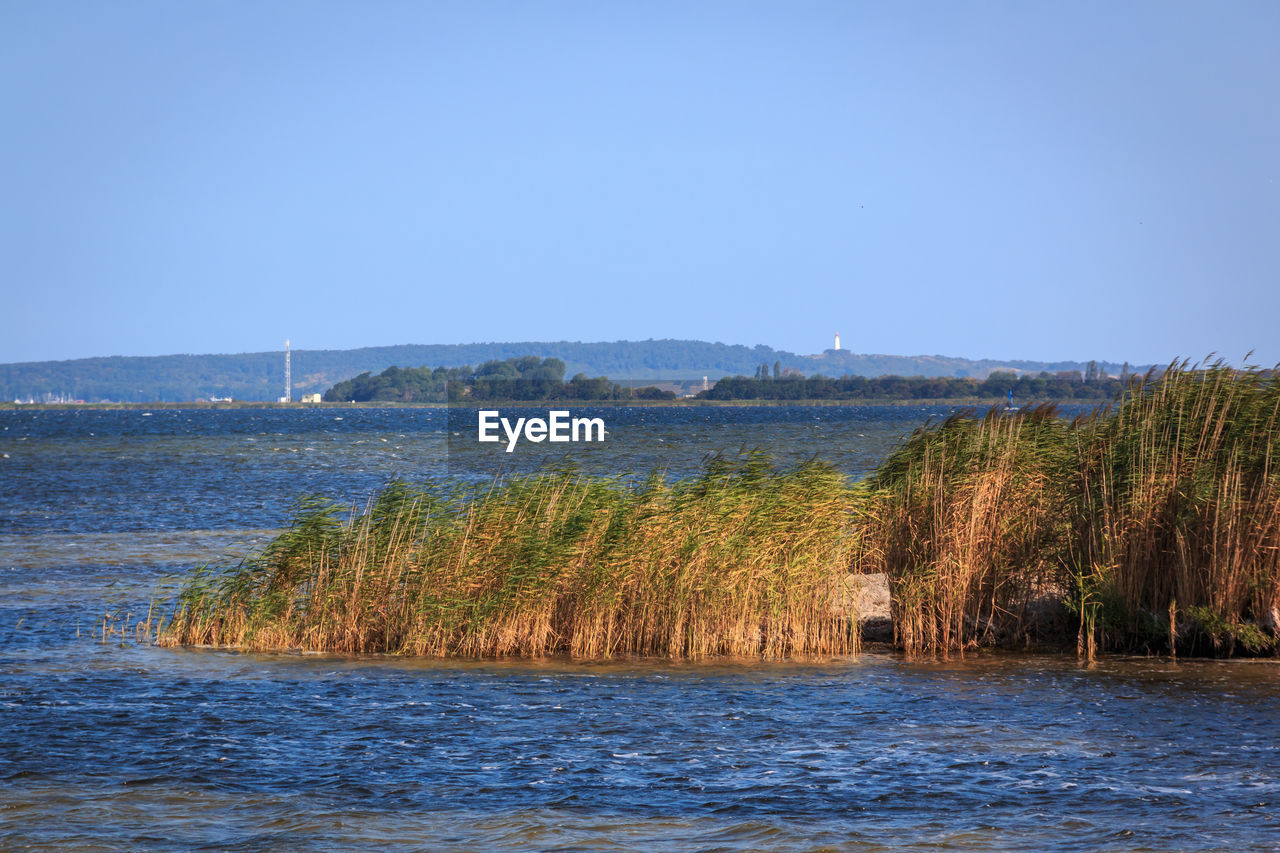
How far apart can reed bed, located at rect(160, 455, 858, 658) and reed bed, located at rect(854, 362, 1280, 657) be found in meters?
1.42

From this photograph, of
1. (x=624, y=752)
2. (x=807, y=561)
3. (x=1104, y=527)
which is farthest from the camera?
(x=807, y=561)

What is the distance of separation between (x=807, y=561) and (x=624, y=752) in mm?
6136

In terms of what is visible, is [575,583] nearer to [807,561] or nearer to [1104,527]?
[807,561]

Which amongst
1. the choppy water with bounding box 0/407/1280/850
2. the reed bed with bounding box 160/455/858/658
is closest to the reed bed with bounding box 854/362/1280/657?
the choppy water with bounding box 0/407/1280/850

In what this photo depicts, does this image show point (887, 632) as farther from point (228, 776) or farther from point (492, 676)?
point (228, 776)

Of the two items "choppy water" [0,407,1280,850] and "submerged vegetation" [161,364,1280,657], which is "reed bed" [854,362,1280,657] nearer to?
"submerged vegetation" [161,364,1280,657]

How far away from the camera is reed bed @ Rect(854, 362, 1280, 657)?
55.5 feet

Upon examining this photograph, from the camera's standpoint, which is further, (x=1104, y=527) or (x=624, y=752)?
(x=1104, y=527)

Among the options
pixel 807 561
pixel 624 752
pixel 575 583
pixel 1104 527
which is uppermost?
pixel 1104 527

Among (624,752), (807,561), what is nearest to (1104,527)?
(807,561)

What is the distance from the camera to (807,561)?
59.8 ft

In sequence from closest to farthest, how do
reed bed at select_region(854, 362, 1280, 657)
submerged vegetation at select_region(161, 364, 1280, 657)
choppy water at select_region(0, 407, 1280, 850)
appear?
1. choppy water at select_region(0, 407, 1280, 850)
2. reed bed at select_region(854, 362, 1280, 657)
3. submerged vegetation at select_region(161, 364, 1280, 657)

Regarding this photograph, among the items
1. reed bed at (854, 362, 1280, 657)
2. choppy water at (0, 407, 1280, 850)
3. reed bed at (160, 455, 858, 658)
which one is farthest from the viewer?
reed bed at (160, 455, 858, 658)

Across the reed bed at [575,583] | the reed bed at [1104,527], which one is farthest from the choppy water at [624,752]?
the reed bed at [1104,527]
